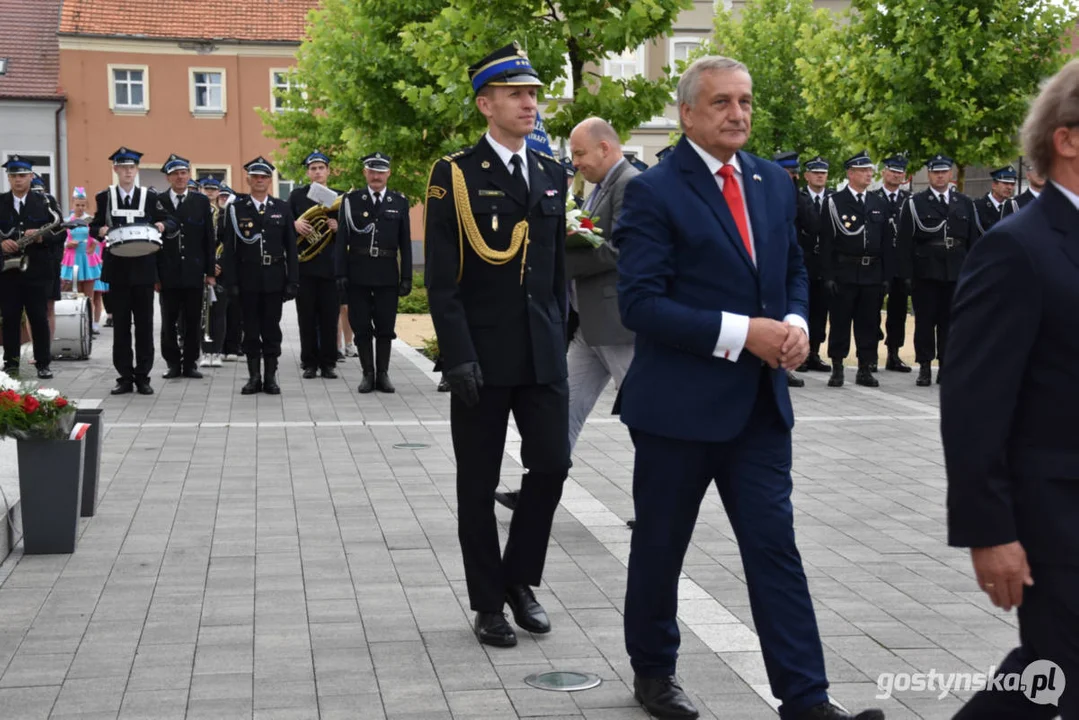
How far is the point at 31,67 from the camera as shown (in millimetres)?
50438

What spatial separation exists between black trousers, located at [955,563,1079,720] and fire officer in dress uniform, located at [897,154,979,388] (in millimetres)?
12494

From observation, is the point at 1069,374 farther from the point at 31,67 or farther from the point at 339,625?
the point at 31,67

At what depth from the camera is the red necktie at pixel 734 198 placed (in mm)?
4512

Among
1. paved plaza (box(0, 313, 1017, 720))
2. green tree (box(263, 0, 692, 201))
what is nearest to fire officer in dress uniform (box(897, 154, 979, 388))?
green tree (box(263, 0, 692, 201))

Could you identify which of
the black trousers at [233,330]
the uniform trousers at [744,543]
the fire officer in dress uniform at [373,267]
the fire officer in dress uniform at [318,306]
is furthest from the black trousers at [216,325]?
the uniform trousers at [744,543]

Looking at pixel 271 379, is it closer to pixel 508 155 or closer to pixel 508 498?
pixel 508 498

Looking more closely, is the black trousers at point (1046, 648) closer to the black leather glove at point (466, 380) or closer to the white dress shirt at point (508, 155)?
the black leather glove at point (466, 380)

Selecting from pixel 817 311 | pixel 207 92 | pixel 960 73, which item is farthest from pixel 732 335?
pixel 207 92

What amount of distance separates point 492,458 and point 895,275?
11.3 m

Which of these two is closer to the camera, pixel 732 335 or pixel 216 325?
pixel 732 335

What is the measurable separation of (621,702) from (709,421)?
1.04 m

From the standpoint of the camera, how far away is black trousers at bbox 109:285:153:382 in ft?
45.7

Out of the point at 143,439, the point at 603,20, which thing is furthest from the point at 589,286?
the point at 603,20

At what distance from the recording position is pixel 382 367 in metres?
14.6
